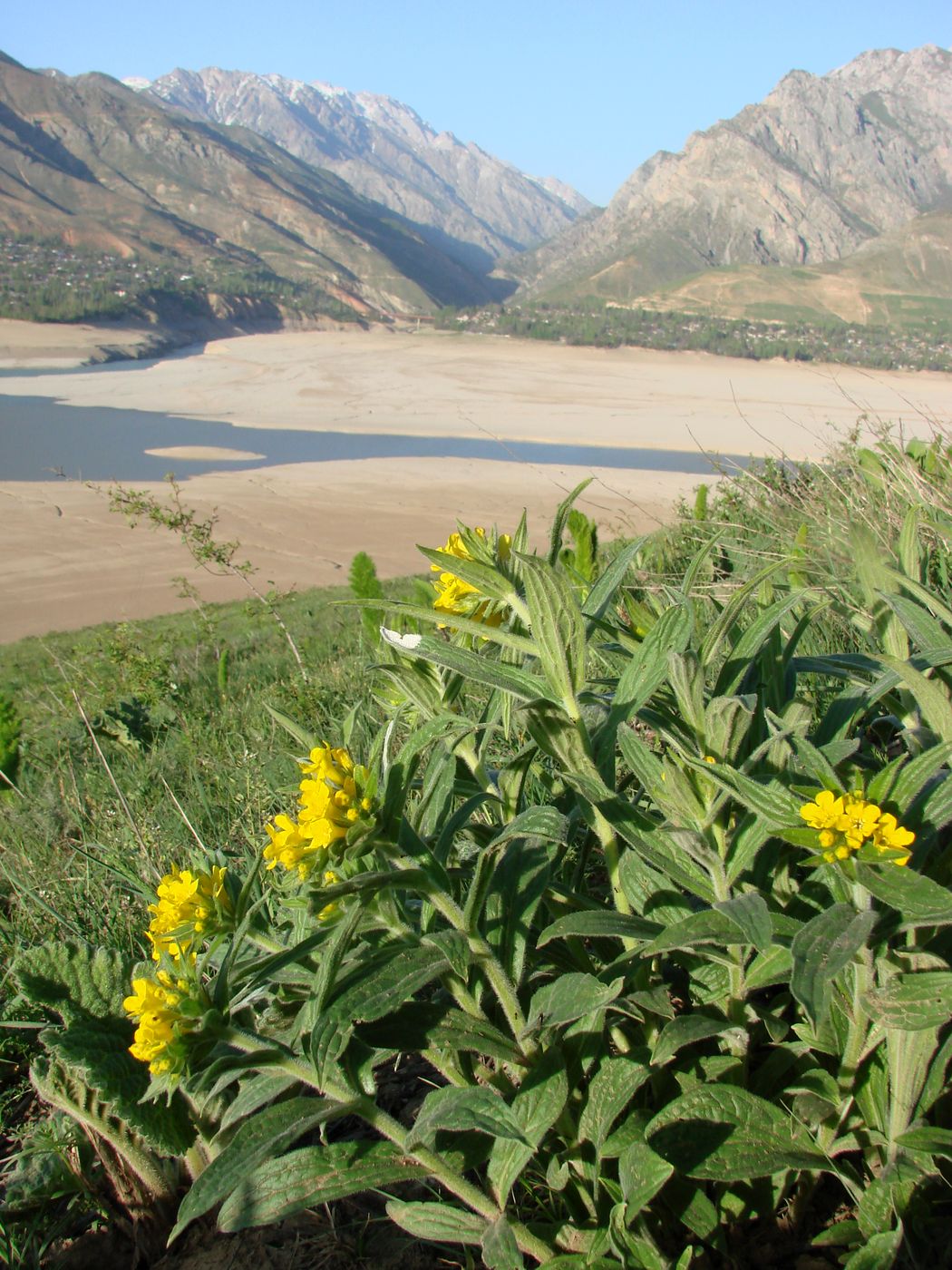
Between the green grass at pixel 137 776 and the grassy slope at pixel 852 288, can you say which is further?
the grassy slope at pixel 852 288

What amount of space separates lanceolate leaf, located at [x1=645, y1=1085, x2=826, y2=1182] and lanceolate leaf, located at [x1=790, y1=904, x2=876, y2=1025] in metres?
0.26

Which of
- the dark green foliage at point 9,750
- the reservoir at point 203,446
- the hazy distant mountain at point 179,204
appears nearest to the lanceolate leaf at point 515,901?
the dark green foliage at point 9,750

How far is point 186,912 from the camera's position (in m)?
0.97

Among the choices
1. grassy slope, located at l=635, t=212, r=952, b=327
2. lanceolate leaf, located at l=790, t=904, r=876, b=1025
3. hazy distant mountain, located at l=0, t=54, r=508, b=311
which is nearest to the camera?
lanceolate leaf, located at l=790, t=904, r=876, b=1025

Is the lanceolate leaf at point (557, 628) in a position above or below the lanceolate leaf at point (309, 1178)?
above

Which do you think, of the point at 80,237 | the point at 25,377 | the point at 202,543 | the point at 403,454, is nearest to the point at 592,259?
the point at 80,237

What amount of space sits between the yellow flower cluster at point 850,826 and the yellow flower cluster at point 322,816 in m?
0.40

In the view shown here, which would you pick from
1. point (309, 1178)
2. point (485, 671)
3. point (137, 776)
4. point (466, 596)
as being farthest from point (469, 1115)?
point (137, 776)

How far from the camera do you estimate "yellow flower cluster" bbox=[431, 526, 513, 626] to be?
1.12 meters

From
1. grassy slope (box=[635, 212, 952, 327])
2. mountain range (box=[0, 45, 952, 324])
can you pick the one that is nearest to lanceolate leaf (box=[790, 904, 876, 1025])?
grassy slope (box=[635, 212, 952, 327])

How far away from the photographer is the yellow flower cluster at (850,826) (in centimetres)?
80

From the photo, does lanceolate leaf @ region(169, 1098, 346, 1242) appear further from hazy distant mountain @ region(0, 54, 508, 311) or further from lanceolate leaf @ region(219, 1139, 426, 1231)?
hazy distant mountain @ region(0, 54, 508, 311)

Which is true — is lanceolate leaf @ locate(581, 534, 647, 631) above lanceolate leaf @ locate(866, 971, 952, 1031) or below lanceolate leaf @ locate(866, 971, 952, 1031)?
above

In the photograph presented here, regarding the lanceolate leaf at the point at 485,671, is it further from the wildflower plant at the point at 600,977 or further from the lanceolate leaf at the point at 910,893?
the lanceolate leaf at the point at 910,893
